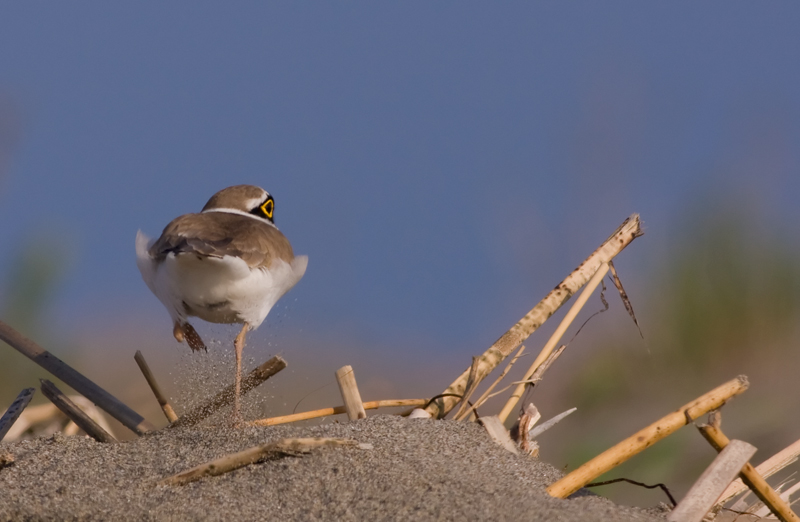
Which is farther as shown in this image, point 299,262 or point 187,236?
point 299,262

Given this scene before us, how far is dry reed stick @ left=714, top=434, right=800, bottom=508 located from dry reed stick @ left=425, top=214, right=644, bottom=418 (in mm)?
1081

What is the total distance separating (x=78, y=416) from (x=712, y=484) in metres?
2.82

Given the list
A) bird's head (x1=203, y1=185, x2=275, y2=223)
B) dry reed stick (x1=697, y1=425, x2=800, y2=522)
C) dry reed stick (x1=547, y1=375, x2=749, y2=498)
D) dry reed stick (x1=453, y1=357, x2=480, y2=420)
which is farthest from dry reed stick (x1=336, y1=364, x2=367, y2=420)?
bird's head (x1=203, y1=185, x2=275, y2=223)

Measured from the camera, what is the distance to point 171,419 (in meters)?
3.83

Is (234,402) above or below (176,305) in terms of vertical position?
below

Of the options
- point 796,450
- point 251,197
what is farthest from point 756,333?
point 251,197

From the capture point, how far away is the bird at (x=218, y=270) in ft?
12.6

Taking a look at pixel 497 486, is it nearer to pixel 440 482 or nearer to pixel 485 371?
pixel 440 482

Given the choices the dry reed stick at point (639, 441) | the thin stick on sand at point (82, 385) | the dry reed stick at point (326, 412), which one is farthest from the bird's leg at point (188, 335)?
the dry reed stick at point (639, 441)

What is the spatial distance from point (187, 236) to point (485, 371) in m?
1.67

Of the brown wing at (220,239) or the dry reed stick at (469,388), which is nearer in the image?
the dry reed stick at (469,388)

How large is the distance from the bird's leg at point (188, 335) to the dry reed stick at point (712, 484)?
285 cm

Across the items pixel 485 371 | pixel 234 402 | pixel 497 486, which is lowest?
pixel 497 486

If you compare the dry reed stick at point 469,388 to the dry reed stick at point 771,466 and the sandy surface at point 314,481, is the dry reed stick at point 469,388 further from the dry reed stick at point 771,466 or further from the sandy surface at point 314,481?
the dry reed stick at point 771,466
